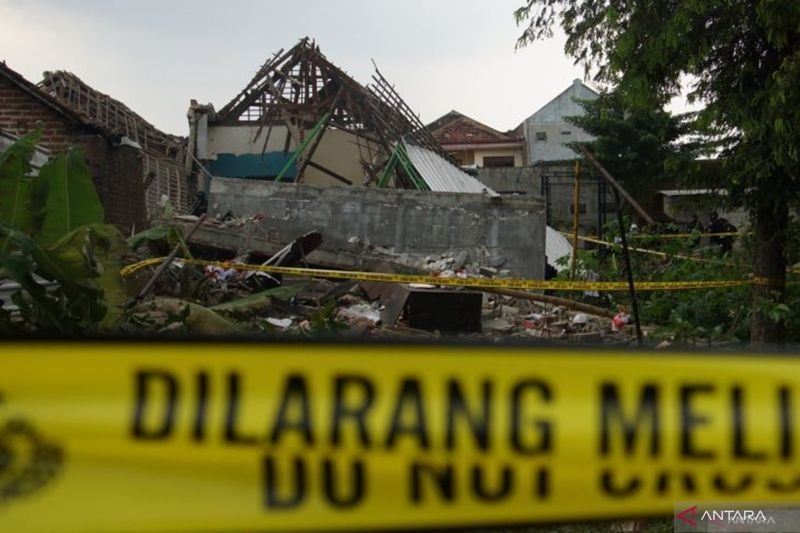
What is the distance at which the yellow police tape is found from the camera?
1.91 metres

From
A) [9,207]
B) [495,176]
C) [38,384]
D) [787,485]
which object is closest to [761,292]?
[787,485]

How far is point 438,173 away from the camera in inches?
711

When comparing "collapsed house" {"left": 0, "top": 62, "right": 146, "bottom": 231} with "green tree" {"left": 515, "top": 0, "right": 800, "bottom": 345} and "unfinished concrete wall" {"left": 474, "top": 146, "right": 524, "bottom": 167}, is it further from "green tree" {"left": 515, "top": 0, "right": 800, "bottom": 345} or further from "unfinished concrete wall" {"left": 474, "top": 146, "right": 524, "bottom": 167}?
"unfinished concrete wall" {"left": 474, "top": 146, "right": 524, "bottom": 167}

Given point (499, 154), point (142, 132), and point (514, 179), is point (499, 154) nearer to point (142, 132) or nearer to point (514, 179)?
point (514, 179)

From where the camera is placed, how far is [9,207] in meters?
4.71

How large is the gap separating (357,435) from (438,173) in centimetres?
1635

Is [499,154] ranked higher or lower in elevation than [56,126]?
higher

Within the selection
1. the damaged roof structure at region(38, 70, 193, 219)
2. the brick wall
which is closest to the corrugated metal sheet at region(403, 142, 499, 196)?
the damaged roof structure at region(38, 70, 193, 219)

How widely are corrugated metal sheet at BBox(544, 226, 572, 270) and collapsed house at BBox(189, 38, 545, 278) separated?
1848 mm

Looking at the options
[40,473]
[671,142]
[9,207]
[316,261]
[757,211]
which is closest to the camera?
[40,473]

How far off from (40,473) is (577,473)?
1360mm

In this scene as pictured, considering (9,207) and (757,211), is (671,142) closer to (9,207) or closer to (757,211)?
(757,211)

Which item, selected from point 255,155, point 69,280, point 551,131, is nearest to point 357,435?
point 69,280

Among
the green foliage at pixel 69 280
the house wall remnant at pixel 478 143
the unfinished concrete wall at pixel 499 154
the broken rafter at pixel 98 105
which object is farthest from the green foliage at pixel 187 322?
the unfinished concrete wall at pixel 499 154
